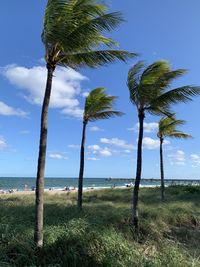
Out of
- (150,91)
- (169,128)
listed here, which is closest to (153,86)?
(150,91)

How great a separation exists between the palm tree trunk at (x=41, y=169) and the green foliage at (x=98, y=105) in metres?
8.66

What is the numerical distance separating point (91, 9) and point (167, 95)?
5.32m

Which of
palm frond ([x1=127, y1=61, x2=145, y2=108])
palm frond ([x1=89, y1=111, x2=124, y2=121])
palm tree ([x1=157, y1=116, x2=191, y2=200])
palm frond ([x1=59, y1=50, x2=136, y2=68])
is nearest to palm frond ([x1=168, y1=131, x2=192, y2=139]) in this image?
palm tree ([x1=157, y1=116, x2=191, y2=200])

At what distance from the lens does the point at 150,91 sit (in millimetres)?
13938

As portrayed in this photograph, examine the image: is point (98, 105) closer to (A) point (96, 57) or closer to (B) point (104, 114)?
(B) point (104, 114)

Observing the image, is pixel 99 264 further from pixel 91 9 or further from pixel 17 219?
pixel 91 9

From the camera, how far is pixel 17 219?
11.5m

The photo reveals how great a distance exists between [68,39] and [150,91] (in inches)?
213

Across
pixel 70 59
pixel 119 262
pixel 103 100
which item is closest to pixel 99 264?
pixel 119 262

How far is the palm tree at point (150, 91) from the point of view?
13.8 meters

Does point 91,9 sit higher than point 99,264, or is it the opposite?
point 91,9

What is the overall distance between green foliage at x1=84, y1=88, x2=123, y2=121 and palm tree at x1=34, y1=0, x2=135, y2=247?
25.8 feet

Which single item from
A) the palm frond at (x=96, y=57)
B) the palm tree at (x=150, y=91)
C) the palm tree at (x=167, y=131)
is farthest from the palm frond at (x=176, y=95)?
the palm tree at (x=167, y=131)

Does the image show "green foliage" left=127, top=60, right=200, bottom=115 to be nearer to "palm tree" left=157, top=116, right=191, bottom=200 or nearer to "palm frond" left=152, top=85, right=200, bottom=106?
"palm frond" left=152, top=85, right=200, bottom=106
